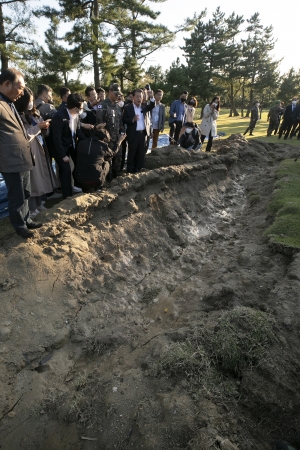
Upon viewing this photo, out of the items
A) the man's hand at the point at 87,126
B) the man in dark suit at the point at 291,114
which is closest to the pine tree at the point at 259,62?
the man in dark suit at the point at 291,114

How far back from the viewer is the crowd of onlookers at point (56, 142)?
3234mm

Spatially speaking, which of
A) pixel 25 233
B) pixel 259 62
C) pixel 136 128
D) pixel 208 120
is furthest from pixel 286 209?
pixel 259 62

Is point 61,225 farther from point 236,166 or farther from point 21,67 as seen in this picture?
point 21,67

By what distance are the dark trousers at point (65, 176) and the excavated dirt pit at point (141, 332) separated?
49cm

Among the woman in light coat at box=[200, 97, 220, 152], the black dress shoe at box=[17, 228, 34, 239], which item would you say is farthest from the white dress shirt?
the woman in light coat at box=[200, 97, 220, 152]

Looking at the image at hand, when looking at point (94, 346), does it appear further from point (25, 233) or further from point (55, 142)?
point (55, 142)

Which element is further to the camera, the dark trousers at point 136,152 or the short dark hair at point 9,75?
the dark trousers at point 136,152

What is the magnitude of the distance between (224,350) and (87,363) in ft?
4.85

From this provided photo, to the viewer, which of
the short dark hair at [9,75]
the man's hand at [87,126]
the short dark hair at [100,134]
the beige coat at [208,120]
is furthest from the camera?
the beige coat at [208,120]

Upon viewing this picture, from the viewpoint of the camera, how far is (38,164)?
4.52m

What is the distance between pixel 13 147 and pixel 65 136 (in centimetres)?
157

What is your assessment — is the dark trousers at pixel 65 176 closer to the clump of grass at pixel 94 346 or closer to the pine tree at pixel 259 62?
the clump of grass at pixel 94 346

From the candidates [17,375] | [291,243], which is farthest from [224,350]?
[291,243]

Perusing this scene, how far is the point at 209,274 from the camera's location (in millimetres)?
4348
